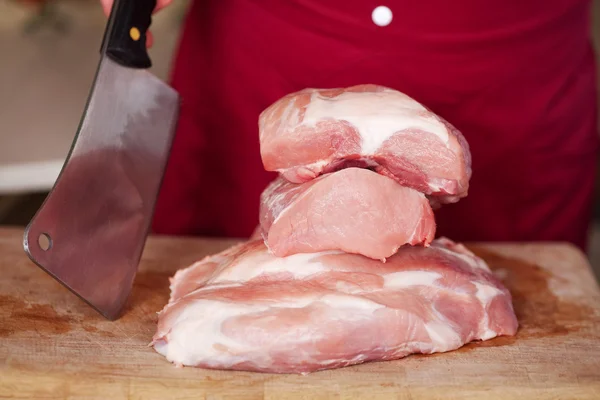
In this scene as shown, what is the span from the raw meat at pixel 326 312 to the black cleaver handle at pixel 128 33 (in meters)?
0.58

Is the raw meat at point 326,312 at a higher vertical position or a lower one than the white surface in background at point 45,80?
higher

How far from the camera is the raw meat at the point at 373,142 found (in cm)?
176

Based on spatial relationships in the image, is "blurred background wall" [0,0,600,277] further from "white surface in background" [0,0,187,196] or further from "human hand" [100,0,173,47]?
"human hand" [100,0,173,47]

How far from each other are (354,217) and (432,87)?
0.80 metres

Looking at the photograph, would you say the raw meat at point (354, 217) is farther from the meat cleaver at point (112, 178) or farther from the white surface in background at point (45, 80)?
the white surface in background at point (45, 80)

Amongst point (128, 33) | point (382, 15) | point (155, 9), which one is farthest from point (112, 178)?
point (382, 15)

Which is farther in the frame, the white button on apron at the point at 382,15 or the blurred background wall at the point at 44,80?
the blurred background wall at the point at 44,80

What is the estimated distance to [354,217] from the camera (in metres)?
1.76

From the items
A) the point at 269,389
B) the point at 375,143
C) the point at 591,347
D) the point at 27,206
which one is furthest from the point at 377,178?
the point at 27,206

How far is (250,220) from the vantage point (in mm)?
2805

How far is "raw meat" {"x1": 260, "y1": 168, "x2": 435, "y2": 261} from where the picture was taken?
1752 millimetres

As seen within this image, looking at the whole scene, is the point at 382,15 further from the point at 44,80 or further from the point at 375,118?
the point at 44,80

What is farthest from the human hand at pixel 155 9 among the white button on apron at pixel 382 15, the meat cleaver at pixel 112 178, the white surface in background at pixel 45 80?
the white surface in background at pixel 45 80

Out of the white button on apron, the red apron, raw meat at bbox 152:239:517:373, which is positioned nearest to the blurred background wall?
the red apron
